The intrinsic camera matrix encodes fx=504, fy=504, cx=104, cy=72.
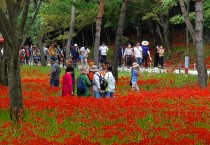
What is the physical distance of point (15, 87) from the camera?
1393cm

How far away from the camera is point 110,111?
45.4 ft

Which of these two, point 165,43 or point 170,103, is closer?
point 170,103

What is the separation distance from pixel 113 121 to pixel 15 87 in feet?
10.3

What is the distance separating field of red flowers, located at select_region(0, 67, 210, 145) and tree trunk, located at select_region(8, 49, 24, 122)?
268 millimetres

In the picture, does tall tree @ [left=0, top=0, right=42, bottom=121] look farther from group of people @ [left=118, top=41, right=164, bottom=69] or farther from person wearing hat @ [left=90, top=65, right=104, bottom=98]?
group of people @ [left=118, top=41, right=164, bottom=69]

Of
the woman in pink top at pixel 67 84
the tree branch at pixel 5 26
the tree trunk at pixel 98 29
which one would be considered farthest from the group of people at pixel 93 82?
the tree trunk at pixel 98 29

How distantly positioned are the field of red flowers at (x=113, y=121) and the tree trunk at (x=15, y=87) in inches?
10.6

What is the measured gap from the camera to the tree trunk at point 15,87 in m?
13.5

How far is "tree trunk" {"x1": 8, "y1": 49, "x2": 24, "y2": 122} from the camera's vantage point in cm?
1348

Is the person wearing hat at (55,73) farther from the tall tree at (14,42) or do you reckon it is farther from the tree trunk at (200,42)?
the tall tree at (14,42)

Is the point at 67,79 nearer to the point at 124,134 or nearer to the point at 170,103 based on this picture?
the point at 170,103

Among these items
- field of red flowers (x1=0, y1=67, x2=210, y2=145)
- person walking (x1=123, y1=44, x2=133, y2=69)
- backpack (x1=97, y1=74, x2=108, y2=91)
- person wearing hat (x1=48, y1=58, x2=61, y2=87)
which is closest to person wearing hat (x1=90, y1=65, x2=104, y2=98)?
backpack (x1=97, y1=74, x2=108, y2=91)

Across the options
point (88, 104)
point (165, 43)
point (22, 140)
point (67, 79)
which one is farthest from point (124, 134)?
point (165, 43)

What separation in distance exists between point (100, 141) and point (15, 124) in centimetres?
308
